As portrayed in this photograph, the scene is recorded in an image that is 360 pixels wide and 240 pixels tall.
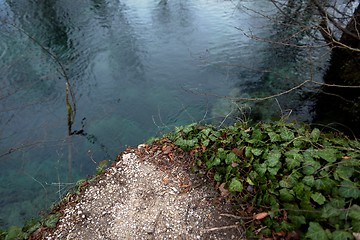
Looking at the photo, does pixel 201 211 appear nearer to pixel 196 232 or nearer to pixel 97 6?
pixel 196 232

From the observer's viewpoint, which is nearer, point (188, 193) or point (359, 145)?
point (359, 145)

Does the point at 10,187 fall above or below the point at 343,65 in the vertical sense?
below

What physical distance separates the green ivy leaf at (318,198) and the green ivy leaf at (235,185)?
2.94 feet

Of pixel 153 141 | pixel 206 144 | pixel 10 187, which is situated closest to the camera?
pixel 206 144

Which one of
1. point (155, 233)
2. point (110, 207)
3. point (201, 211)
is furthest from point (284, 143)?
point (110, 207)

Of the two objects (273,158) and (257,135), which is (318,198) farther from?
(257,135)

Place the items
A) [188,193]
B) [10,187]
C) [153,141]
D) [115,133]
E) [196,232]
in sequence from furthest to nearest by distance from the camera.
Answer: [115,133] < [10,187] < [153,141] < [188,193] < [196,232]

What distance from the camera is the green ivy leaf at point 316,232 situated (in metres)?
2.77

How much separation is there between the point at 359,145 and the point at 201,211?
7.50ft

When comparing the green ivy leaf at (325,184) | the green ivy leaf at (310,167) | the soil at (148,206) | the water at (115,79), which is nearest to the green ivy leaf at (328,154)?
the green ivy leaf at (310,167)

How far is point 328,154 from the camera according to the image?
3.41 m

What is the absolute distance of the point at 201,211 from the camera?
392 centimetres

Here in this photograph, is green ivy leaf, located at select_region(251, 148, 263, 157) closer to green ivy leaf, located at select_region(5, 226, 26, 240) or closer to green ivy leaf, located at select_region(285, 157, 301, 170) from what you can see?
green ivy leaf, located at select_region(285, 157, 301, 170)

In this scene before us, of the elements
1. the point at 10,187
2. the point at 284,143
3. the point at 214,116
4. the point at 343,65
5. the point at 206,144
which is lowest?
the point at 10,187
